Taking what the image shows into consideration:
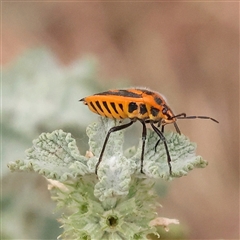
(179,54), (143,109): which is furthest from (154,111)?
(179,54)

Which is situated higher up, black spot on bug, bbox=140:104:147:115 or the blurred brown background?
the blurred brown background

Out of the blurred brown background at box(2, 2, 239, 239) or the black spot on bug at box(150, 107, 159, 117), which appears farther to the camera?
the blurred brown background at box(2, 2, 239, 239)

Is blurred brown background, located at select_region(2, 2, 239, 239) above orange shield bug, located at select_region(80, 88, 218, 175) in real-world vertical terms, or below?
above

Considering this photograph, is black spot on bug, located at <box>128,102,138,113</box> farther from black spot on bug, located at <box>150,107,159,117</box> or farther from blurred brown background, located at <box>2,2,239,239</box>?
blurred brown background, located at <box>2,2,239,239</box>

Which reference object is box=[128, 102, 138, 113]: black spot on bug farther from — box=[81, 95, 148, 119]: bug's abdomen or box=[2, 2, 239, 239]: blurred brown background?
box=[2, 2, 239, 239]: blurred brown background

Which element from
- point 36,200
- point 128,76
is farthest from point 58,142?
point 128,76

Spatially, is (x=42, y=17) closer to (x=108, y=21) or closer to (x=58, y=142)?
(x=108, y=21)

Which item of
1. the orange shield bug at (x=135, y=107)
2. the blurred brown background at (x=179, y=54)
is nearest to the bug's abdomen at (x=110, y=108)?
the orange shield bug at (x=135, y=107)

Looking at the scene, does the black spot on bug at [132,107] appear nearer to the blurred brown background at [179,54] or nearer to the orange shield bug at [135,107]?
the orange shield bug at [135,107]

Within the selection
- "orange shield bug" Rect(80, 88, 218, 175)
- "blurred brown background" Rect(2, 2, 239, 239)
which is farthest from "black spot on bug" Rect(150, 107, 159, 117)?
"blurred brown background" Rect(2, 2, 239, 239)
